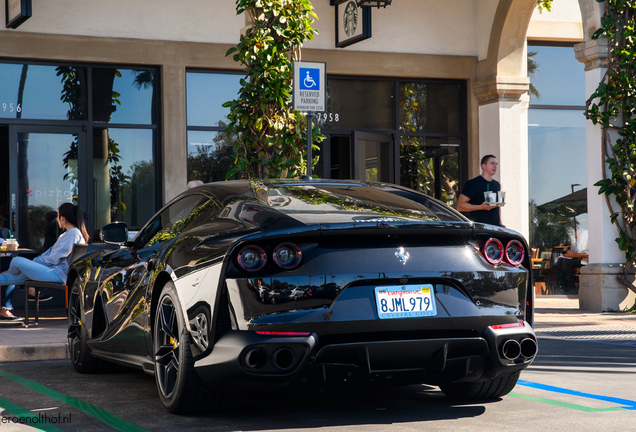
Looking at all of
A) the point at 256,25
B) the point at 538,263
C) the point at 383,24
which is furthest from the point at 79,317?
the point at 538,263

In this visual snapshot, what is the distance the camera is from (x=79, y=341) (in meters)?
6.41

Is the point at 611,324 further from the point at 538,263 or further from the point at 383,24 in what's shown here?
the point at 383,24

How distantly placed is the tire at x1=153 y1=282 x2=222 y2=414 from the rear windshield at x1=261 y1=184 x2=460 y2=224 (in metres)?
0.80

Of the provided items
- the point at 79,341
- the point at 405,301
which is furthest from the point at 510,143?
the point at 405,301

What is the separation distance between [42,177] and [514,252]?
9400 mm

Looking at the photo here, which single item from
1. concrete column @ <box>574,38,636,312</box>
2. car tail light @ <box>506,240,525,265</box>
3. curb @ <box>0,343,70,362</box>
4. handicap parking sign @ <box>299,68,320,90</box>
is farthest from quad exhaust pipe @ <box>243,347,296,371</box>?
concrete column @ <box>574,38,636,312</box>

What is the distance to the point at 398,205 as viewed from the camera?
15.8ft

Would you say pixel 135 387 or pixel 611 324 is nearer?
pixel 135 387

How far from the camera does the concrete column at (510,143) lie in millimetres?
14109

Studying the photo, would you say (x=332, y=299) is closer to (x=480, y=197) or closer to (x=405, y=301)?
(x=405, y=301)

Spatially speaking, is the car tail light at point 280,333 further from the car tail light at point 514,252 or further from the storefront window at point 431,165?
the storefront window at point 431,165

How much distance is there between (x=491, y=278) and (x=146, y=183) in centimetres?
937

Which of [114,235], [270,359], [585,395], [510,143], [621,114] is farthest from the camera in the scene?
[510,143]

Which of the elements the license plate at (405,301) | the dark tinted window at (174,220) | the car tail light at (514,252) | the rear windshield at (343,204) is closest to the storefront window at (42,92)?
the dark tinted window at (174,220)
